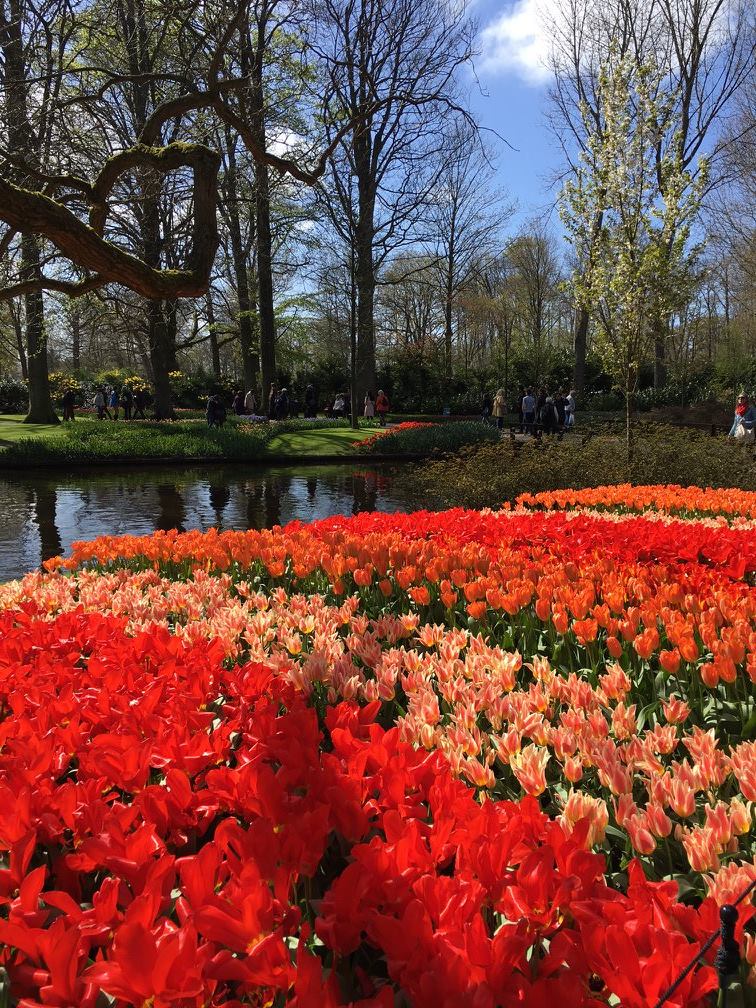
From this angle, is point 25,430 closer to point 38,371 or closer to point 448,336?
point 38,371

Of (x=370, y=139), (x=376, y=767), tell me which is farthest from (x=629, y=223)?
(x=370, y=139)

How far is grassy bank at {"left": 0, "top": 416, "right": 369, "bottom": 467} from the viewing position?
720 inches

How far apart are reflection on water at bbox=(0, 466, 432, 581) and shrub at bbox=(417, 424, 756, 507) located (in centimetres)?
181

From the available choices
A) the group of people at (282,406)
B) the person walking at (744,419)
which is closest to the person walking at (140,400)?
the group of people at (282,406)

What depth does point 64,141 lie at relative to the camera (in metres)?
8.98

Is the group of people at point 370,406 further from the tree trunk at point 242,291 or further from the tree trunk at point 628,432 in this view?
the tree trunk at point 628,432

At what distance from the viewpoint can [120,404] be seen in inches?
1457

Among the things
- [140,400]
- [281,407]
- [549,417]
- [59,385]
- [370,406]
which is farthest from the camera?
[59,385]

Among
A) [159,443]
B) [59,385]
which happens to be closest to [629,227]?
[159,443]

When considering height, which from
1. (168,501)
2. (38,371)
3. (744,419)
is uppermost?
(38,371)

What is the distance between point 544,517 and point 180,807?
14.0ft

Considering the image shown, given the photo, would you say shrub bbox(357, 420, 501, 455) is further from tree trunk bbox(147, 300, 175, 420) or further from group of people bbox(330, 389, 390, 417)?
tree trunk bbox(147, 300, 175, 420)

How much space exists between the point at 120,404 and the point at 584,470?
30.3 meters

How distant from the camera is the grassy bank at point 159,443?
18.3 meters
